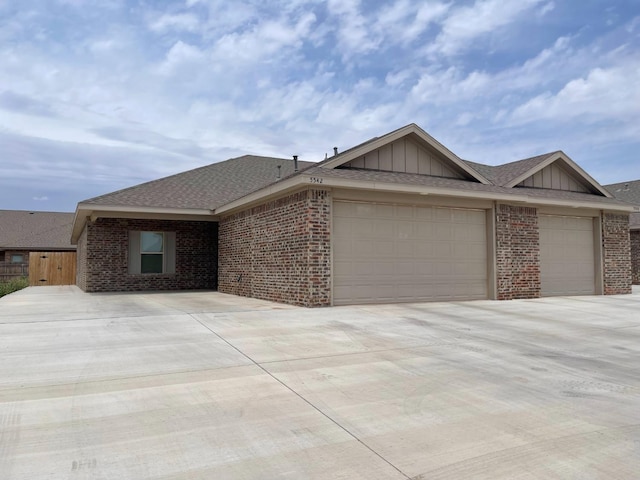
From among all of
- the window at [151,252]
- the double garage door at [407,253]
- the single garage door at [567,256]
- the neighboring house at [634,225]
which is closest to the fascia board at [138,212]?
the window at [151,252]

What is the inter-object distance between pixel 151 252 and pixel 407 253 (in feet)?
33.3

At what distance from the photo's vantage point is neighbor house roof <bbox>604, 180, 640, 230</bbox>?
2441 centimetres

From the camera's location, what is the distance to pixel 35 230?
34875 mm

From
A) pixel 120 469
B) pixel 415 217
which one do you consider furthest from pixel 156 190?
pixel 120 469

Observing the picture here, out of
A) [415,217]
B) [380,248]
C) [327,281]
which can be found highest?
[415,217]

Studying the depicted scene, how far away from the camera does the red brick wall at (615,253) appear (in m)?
16.2

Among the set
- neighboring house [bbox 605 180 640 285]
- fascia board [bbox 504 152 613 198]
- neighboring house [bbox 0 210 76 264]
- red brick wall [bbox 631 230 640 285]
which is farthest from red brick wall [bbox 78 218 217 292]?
red brick wall [bbox 631 230 640 285]

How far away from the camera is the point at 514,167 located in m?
16.8

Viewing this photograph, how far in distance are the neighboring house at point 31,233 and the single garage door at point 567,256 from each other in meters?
29.4

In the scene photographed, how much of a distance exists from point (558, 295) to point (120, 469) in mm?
14864

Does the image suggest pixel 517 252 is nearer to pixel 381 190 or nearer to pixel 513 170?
pixel 513 170

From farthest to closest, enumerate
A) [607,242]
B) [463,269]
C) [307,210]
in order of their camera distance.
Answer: [607,242], [463,269], [307,210]

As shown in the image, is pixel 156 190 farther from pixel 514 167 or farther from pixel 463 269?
pixel 514 167

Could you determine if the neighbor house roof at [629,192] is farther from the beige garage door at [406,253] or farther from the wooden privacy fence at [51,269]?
the wooden privacy fence at [51,269]
